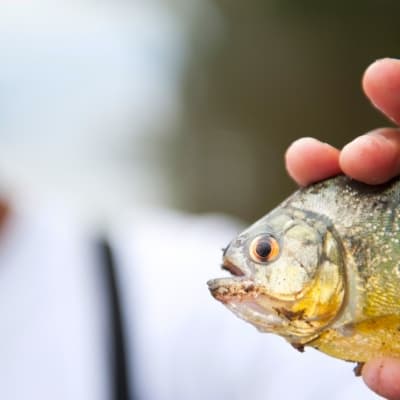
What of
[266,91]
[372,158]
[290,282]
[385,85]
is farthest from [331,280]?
[266,91]

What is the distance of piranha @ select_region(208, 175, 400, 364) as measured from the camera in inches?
33.7

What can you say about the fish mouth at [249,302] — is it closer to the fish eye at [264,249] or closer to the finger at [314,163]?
the fish eye at [264,249]

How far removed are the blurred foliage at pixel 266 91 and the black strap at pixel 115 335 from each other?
4.79m

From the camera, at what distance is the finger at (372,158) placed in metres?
0.95

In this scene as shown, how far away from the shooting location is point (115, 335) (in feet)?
5.28

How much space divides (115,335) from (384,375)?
0.85m

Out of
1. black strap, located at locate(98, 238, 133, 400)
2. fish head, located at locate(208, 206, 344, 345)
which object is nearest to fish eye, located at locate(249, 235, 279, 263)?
fish head, located at locate(208, 206, 344, 345)

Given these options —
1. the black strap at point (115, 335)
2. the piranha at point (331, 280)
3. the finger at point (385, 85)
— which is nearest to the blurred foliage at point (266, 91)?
the black strap at point (115, 335)

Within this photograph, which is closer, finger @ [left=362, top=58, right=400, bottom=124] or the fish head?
the fish head

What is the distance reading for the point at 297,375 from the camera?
5.39 ft

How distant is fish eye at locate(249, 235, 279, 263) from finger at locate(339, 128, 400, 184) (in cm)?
14

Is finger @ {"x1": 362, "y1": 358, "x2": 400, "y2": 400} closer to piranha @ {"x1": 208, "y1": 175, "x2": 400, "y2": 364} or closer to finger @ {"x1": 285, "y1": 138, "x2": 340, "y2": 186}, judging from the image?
piranha @ {"x1": 208, "y1": 175, "x2": 400, "y2": 364}

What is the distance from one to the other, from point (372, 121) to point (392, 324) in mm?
5701

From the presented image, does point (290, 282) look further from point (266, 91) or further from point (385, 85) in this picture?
point (266, 91)
